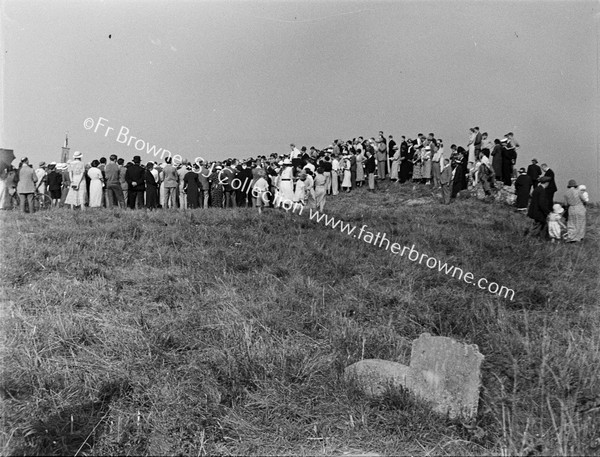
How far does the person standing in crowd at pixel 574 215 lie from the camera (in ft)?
41.5

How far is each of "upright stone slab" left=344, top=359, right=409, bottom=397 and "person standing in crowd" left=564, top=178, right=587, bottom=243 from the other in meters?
10.6

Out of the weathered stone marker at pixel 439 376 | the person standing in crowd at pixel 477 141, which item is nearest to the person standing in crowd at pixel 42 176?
the weathered stone marker at pixel 439 376

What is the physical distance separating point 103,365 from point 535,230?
11937 mm

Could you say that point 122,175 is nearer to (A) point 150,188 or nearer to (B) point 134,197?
(B) point 134,197

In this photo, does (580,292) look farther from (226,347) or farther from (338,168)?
(338,168)

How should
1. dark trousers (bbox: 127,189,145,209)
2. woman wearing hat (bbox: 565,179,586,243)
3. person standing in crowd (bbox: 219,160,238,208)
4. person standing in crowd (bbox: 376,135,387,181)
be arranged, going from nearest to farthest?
woman wearing hat (bbox: 565,179,586,243)
dark trousers (bbox: 127,189,145,209)
person standing in crowd (bbox: 219,160,238,208)
person standing in crowd (bbox: 376,135,387,181)

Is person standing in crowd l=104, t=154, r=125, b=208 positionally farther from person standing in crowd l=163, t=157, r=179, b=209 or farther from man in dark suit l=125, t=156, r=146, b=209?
person standing in crowd l=163, t=157, r=179, b=209

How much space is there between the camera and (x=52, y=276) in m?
7.13

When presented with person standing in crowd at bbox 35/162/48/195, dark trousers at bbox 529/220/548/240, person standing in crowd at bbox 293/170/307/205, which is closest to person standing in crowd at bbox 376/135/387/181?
person standing in crowd at bbox 293/170/307/205

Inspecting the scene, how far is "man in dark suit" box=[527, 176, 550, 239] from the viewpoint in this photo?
12898 mm

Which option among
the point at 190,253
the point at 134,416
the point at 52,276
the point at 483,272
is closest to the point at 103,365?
the point at 134,416

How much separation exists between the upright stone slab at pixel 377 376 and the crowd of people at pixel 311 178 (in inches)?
390

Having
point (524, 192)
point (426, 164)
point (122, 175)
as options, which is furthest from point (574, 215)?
point (122, 175)

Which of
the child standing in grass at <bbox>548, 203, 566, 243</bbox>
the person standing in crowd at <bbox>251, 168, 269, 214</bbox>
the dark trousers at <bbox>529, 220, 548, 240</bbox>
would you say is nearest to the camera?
the child standing in grass at <bbox>548, 203, 566, 243</bbox>
